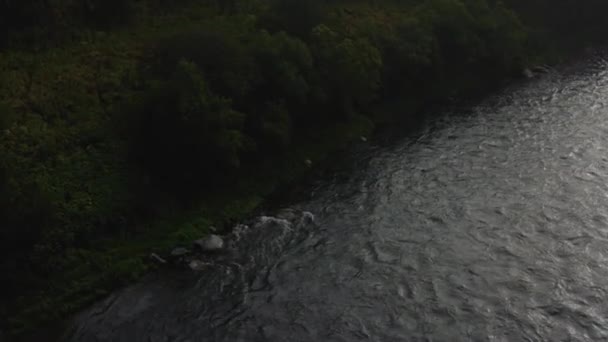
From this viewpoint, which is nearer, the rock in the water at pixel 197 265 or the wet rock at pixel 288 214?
the rock in the water at pixel 197 265

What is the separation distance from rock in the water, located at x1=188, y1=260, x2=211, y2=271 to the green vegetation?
1626 millimetres

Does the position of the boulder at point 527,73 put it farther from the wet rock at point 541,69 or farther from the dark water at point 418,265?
the dark water at point 418,265

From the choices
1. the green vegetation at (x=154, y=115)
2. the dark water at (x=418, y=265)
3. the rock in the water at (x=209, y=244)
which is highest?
the green vegetation at (x=154, y=115)

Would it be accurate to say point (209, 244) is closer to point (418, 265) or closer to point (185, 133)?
point (185, 133)

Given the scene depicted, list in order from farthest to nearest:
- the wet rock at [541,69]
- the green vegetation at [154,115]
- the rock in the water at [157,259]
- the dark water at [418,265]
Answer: the wet rock at [541,69], the rock in the water at [157,259], the green vegetation at [154,115], the dark water at [418,265]

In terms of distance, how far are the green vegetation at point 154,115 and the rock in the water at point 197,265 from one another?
1626mm

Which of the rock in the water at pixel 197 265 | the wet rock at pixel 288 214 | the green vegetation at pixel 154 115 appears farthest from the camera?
the wet rock at pixel 288 214

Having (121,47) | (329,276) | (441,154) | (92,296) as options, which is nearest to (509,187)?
(441,154)

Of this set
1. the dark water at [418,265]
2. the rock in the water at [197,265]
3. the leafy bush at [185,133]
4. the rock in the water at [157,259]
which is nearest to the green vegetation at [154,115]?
the leafy bush at [185,133]

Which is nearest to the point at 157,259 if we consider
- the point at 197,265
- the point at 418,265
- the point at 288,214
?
the point at 197,265

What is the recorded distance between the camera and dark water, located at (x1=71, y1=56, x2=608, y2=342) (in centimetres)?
2164

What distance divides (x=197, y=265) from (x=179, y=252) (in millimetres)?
1147

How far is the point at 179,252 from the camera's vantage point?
26547 millimetres

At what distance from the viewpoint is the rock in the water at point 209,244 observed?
26844 millimetres
